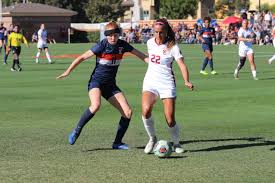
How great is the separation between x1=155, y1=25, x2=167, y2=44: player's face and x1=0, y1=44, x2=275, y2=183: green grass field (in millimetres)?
1714

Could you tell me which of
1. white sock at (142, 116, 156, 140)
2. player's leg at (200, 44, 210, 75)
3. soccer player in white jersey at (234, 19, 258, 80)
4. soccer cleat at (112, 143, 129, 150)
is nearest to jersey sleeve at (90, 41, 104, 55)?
white sock at (142, 116, 156, 140)

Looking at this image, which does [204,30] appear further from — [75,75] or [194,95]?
[194,95]

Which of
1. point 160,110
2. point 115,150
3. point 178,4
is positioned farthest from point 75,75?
point 178,4

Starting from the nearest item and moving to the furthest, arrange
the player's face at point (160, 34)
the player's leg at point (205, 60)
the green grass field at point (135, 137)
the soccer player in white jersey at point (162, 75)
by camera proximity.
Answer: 1. the green grass field at point (135, 137)
2. the player's face at point (160, 34)
3. the soccer player in white jersey at point (162, 75)
4. the player's leg at point (205, 60)

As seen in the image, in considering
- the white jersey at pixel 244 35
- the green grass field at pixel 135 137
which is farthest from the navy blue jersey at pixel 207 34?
the green grass field at pixel 135 137

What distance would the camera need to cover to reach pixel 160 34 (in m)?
11.1

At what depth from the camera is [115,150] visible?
1155cm

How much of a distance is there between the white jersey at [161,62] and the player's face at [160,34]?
7 cm

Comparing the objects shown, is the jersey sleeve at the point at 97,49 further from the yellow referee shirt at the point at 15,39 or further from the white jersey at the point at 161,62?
the yellow referee shirt at the point at 15,39

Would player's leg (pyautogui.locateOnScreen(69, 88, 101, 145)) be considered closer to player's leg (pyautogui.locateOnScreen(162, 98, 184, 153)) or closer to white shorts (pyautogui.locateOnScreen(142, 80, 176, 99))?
white shorts (pyautogui.locateOnScreen(142, 80, 176, 99))

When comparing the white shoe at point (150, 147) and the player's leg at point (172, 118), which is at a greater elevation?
the player's leg at point (172, 118)

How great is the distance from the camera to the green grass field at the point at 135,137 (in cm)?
963

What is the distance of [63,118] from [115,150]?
4132 millimetres

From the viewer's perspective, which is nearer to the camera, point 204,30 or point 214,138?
point 214,138
